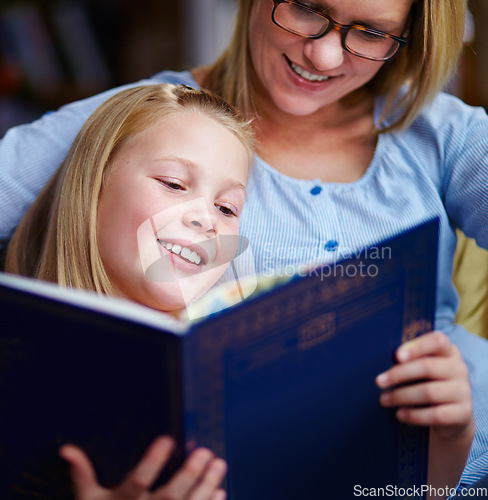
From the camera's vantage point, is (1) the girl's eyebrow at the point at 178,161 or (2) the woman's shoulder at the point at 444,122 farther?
(2) the woman's shoulder at the point at 444,122

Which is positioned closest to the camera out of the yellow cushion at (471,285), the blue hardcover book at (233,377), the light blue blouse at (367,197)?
the blue hardcover book at (233,377)

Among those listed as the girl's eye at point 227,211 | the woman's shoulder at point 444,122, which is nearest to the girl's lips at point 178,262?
the girl's eye at point 227,211

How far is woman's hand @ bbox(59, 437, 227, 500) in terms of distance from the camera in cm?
57

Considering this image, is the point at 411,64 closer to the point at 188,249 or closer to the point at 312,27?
the point at 312,27

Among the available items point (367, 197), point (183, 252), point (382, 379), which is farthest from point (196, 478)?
point (367, 197)

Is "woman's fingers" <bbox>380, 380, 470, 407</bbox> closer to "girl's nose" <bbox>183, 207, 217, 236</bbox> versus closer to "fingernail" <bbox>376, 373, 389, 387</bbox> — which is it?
"fingernail" <bbox>376, 373, 389, 387</bbox>

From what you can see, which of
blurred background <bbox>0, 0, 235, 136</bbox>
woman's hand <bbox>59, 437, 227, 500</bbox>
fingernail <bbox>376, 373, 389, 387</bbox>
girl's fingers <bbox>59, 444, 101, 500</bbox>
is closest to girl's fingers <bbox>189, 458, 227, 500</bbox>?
woman's hand <bbox>59, 437, 227, 500</bbox>

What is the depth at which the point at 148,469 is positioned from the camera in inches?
22.9

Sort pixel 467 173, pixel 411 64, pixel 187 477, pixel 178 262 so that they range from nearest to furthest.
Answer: pixel 187 477 → pixel 178 262 → pixel 467 173 → pixel 411 64

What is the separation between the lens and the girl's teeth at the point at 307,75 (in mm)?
1147

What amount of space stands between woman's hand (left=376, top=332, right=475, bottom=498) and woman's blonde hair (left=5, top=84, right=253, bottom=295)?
1.38ft

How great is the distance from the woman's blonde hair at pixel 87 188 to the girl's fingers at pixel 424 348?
42 centimetres

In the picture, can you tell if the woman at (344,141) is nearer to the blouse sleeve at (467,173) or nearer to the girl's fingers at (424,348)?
the blouse sleeve at (467,173)

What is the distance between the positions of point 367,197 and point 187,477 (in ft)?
2.33
